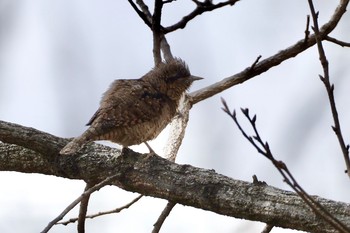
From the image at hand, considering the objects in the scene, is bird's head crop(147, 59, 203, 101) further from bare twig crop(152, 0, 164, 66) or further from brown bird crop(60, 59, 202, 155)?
bare twig crop(152, 0, 164, 66)

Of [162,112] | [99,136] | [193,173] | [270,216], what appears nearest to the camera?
[270,216]

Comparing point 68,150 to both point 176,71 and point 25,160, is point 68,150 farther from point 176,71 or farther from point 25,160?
point 176,71

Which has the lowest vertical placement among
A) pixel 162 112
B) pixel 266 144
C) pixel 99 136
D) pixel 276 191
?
pixel 266 144

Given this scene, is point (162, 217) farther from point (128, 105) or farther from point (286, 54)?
point (286, 54)

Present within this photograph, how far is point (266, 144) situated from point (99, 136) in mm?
2078

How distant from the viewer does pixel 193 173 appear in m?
3.36

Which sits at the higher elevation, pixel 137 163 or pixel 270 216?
pixel 137 163

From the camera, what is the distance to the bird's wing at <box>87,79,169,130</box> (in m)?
4.09

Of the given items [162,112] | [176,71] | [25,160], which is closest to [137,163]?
[25,160]

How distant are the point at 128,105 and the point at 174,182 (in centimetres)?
99

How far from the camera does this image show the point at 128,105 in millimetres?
4230

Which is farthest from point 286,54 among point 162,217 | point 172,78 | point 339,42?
point 162,217

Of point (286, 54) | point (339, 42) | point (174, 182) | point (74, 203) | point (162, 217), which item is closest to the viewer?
point (74, 203)

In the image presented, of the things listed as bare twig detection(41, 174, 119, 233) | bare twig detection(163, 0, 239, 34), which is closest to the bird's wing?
bare twig detection(163, 0, 239, 34)
